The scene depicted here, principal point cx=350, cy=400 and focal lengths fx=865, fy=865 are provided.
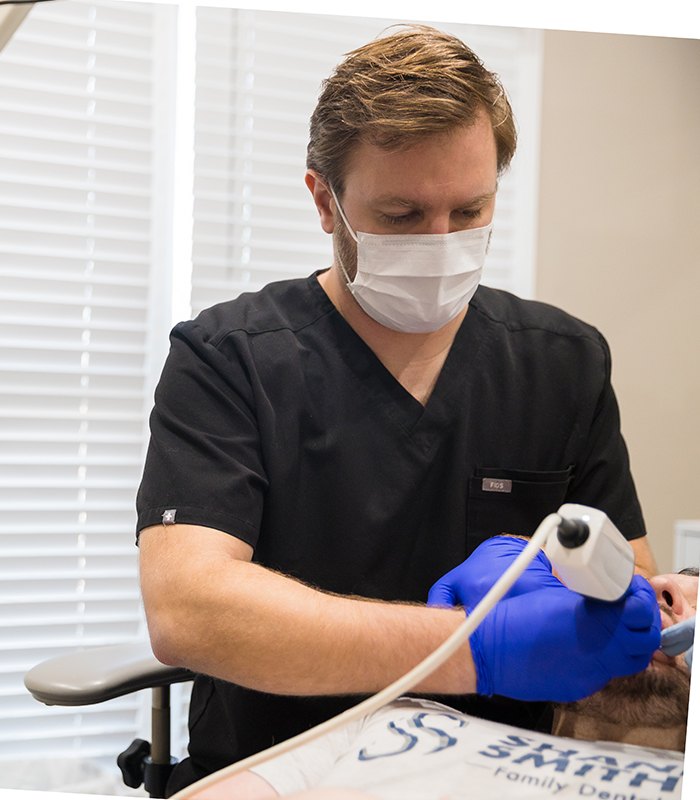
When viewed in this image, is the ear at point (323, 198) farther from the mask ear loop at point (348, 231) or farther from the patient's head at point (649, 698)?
the patient's head at point (649, 698)

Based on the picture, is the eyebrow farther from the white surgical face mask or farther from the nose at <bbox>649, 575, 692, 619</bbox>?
the nose at <bbox>649, 575, 692, 619</bbox>

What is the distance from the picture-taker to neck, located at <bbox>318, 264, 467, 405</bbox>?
47.1 inches

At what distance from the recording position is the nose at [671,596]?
42.4 inches

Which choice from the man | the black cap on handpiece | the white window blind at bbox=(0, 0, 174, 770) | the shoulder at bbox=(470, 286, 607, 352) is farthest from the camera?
the white window blind at bbox=(0, 0, 174, 770)


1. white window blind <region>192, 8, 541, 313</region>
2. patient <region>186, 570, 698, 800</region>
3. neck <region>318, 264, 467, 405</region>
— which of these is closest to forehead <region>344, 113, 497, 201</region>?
neck <region>318, 264, 467, 405</region>

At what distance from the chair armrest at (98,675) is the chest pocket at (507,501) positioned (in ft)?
1.47

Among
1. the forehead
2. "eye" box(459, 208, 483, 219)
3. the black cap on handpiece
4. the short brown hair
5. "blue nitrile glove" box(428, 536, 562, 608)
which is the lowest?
"blue nitrile glove" box(428, 536, 562, 608)

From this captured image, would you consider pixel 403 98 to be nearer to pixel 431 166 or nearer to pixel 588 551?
pixel 431 166

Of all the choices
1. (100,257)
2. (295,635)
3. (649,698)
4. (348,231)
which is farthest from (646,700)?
(100,257)

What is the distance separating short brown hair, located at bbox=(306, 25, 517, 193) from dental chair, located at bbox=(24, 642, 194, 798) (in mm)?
678

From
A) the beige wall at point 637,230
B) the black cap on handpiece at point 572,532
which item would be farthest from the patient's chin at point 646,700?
the beige wall at point 637,230

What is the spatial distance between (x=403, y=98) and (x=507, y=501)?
0.55 meters

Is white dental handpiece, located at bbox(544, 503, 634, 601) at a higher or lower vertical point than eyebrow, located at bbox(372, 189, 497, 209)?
lower

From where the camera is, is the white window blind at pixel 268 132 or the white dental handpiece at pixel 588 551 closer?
the white dental handpiece at pixel 588 551
